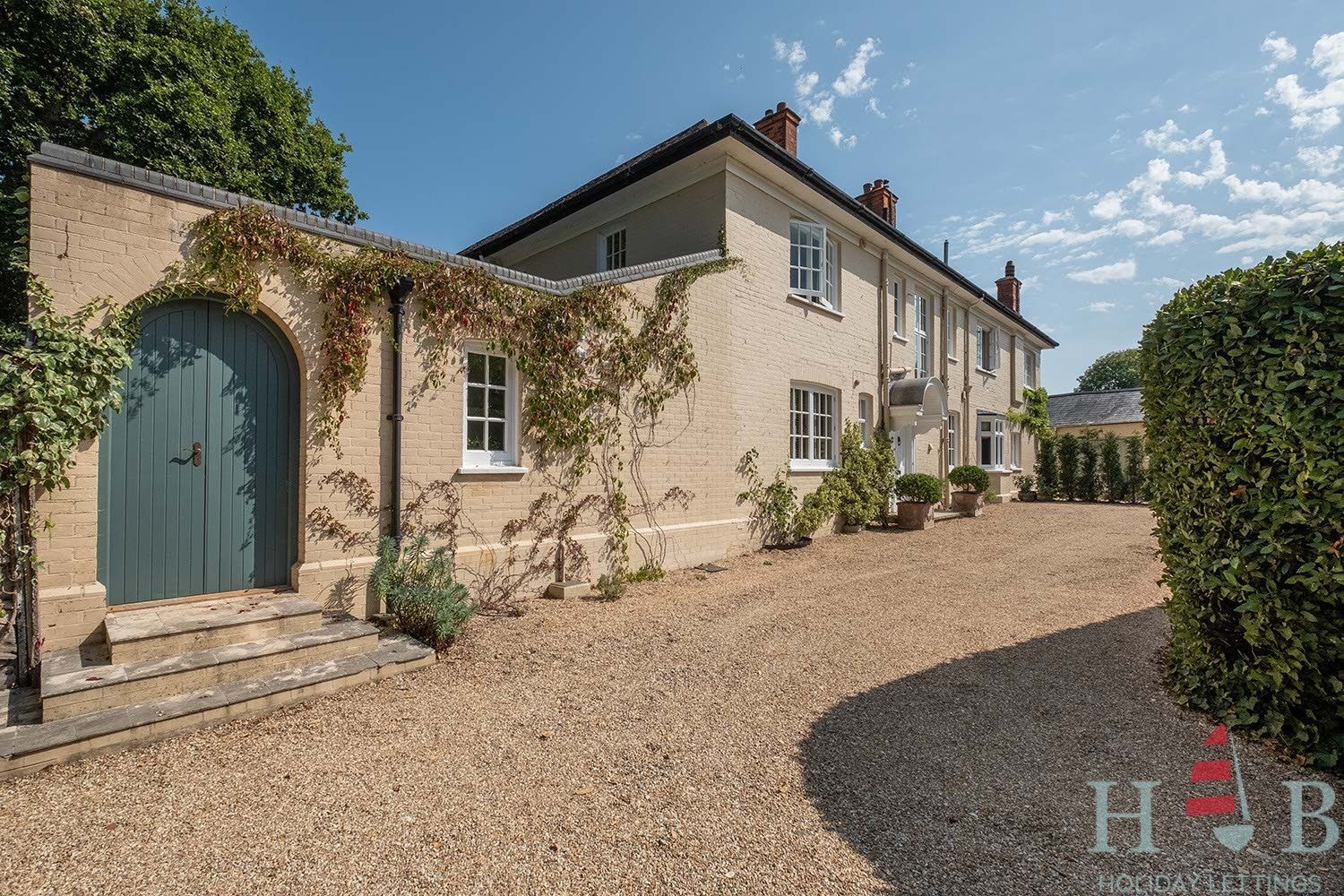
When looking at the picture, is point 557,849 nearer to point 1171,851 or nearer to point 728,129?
point 1171,851

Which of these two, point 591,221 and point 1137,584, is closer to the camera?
point 1137,584

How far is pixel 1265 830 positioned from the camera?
2797 mm

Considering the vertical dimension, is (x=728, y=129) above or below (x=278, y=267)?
above

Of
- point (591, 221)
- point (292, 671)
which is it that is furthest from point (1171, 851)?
point (591, 221)

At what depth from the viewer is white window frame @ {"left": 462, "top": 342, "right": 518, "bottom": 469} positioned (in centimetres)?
671

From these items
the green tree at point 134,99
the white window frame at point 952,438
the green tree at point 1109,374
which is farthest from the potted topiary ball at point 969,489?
the green tree at point 1109,374

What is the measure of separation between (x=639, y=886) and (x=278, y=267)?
228 inches

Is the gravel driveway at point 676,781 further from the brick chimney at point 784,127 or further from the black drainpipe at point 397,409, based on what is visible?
the brick chimney at point 784,127

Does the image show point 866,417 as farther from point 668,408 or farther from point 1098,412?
point 1098,412

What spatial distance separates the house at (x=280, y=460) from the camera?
431 cm

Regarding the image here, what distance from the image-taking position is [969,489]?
52.6ft

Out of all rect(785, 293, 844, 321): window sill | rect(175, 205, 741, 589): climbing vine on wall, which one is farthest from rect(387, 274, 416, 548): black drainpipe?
rect(785, 293, 844, 321): window sill

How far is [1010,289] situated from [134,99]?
92.6ft
